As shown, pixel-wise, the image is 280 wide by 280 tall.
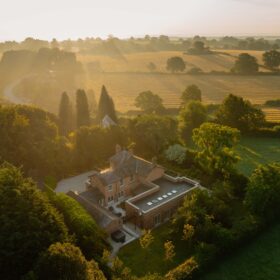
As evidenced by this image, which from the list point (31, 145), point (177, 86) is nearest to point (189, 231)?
point (31, 145)

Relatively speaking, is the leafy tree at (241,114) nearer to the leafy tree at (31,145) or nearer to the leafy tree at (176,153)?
the leafy tree at (176,153)

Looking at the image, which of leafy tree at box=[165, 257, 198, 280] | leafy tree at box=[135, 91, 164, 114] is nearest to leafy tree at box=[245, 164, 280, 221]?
leafy tree at box=[165, 257, 198, 280]

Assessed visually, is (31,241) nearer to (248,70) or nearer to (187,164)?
(187,164)

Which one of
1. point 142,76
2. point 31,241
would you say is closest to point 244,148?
point 31,241

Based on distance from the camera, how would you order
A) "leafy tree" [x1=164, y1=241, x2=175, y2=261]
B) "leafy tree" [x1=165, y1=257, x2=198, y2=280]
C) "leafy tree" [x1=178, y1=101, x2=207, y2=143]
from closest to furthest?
"leafy tree" [x1=165, y1=257, x2=198, y2=280] → "leafy tree" [x1=164, y1=241, x2=175, y2=261] → "leafy tree" [x1=178, y1=101, x2=207, y2=143]

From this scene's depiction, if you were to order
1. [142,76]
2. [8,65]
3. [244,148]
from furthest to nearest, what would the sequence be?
[8,65] < [142,76] < [244,148]

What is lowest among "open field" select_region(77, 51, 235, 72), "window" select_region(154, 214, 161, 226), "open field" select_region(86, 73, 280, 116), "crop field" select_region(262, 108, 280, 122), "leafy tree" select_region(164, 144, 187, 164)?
"window" select_region(154, 214, 161, 226)

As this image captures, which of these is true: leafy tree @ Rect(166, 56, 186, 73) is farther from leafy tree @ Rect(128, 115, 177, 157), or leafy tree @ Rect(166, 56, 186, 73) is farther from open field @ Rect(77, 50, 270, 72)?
leafy tree @ Rect(128, 115, 177, 157)

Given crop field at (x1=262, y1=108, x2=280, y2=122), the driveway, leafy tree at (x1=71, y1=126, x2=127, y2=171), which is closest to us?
the driveway
